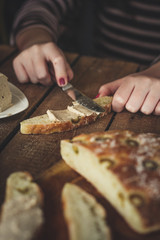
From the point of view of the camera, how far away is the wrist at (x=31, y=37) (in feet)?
7.11

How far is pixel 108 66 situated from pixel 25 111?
0.90 m

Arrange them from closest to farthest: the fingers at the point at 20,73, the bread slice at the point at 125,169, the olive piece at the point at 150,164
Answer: the bread slice at the point at 125,169, the olive piece at the point at 150,164, the fingers at the point at 20,73

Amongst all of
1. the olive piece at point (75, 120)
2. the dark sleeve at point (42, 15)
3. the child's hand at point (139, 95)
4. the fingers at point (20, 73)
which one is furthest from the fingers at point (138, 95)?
the dark sleeve at point (42, 15)

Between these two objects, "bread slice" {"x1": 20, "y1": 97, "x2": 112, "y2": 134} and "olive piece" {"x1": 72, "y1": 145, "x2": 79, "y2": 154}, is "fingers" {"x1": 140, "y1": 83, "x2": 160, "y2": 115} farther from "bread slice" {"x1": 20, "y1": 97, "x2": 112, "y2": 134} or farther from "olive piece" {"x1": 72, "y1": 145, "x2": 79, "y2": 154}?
"olive piece" {"x1": 72, "y1": 145, "x2": 79, "y2": 154}

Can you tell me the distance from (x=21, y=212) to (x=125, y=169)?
15.2 inches

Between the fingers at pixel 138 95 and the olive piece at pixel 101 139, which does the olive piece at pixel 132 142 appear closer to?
the olive piece at pixel 101 139

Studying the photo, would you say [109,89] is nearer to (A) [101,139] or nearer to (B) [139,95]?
(B) [139,95]

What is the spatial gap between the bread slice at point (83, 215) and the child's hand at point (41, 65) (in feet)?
2.99

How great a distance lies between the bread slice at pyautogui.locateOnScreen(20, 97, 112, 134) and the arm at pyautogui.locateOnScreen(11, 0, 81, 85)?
0.27 metres

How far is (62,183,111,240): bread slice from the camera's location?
34.4 inches

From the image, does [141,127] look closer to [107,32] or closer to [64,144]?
[64,144]

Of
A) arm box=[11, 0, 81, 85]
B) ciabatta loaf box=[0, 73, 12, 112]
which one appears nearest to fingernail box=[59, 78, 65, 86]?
arm box=[11, 0, 81, 85]

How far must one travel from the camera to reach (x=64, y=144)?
4.11 ft

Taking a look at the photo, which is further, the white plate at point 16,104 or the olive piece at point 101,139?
the white plate at point 16,104
